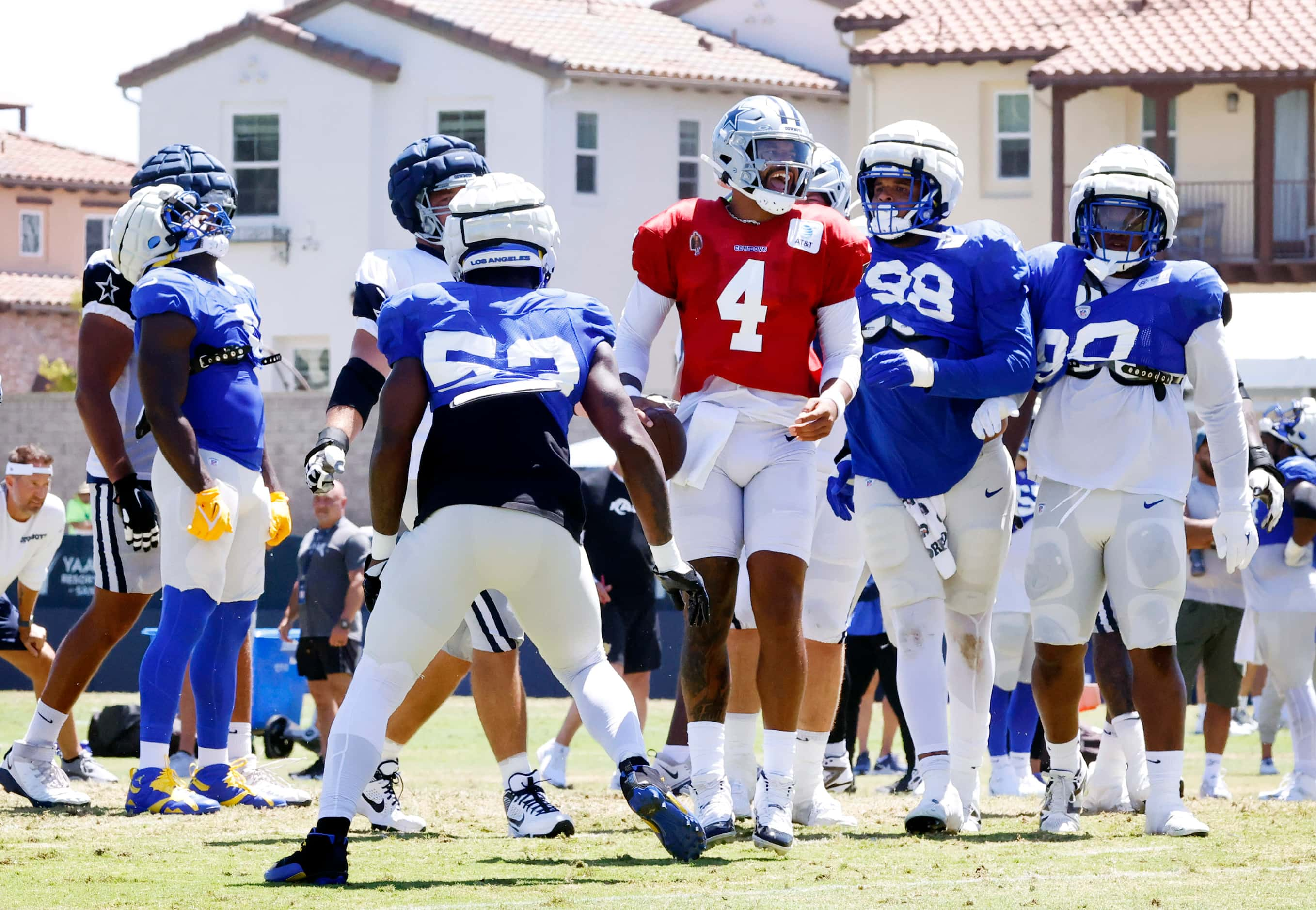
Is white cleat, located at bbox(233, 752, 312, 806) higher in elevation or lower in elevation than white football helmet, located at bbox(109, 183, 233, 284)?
lower

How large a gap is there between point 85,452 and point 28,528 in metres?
18.0

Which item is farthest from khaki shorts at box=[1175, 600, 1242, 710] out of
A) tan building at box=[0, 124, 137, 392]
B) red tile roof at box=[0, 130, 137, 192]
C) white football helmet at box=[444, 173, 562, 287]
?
red tile roof at box=[0, 130, 137, 192]

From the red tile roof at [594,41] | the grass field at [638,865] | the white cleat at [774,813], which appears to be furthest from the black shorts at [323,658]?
the red tile roof at [594,41]

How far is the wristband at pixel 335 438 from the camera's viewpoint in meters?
6.40

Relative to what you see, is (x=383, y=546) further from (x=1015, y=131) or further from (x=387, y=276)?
(x=1015, y=131)

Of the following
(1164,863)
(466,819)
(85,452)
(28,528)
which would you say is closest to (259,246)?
(85,452)

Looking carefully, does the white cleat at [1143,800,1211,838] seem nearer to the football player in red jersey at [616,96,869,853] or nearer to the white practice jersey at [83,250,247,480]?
the football player in red jersey at [616,96,869,853]

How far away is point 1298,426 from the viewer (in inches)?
431

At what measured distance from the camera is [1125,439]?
6645 millimetres

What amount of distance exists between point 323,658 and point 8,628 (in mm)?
2313

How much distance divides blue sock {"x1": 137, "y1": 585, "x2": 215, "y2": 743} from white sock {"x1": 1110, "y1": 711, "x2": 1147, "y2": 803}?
12.0 feet

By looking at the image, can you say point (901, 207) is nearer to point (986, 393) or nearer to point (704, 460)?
point (986, 393)

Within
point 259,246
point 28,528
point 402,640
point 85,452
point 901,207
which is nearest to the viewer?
point 402,640

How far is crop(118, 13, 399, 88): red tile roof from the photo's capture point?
115 ft
